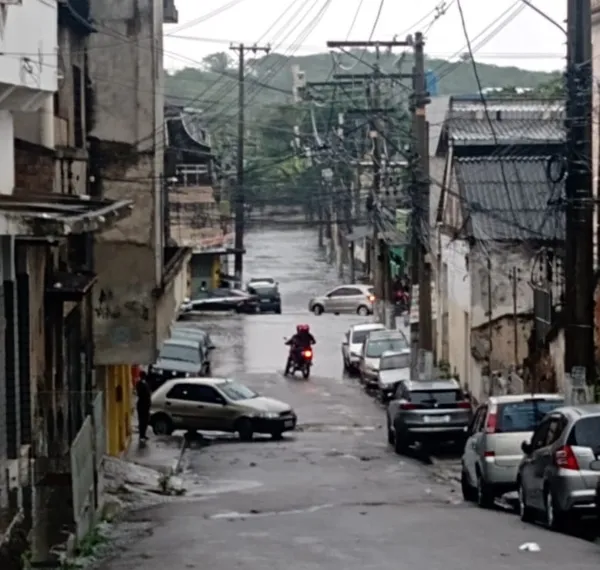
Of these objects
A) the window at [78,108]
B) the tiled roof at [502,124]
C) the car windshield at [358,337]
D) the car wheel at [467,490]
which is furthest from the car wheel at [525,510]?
the car windshield at [358,337]

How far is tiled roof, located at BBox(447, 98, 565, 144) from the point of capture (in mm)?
45312

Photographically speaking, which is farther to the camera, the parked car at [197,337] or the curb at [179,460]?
the parked car at [197,337]

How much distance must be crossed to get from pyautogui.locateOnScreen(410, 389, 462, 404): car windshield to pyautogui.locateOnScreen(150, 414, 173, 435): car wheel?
696 cm

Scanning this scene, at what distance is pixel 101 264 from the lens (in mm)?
27172

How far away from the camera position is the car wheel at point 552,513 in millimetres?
17859

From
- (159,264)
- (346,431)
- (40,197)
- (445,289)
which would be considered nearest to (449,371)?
(445,289)

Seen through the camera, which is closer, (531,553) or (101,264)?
(531,553)

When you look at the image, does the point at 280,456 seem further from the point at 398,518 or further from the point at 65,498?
the point at 65,498

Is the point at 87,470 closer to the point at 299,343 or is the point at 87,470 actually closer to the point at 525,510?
the point at 525,510

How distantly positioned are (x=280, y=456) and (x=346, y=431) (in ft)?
18.1

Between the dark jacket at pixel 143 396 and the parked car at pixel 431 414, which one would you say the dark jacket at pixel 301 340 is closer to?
the dark jacket at pixel 143 396

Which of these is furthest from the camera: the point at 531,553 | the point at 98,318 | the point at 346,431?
the point at 346,431

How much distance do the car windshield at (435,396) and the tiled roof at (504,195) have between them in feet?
25.1

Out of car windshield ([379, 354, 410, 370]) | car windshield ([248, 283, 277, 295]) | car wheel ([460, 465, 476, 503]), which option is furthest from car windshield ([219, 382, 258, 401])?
car windshield ([248, 283, 277, 295])
